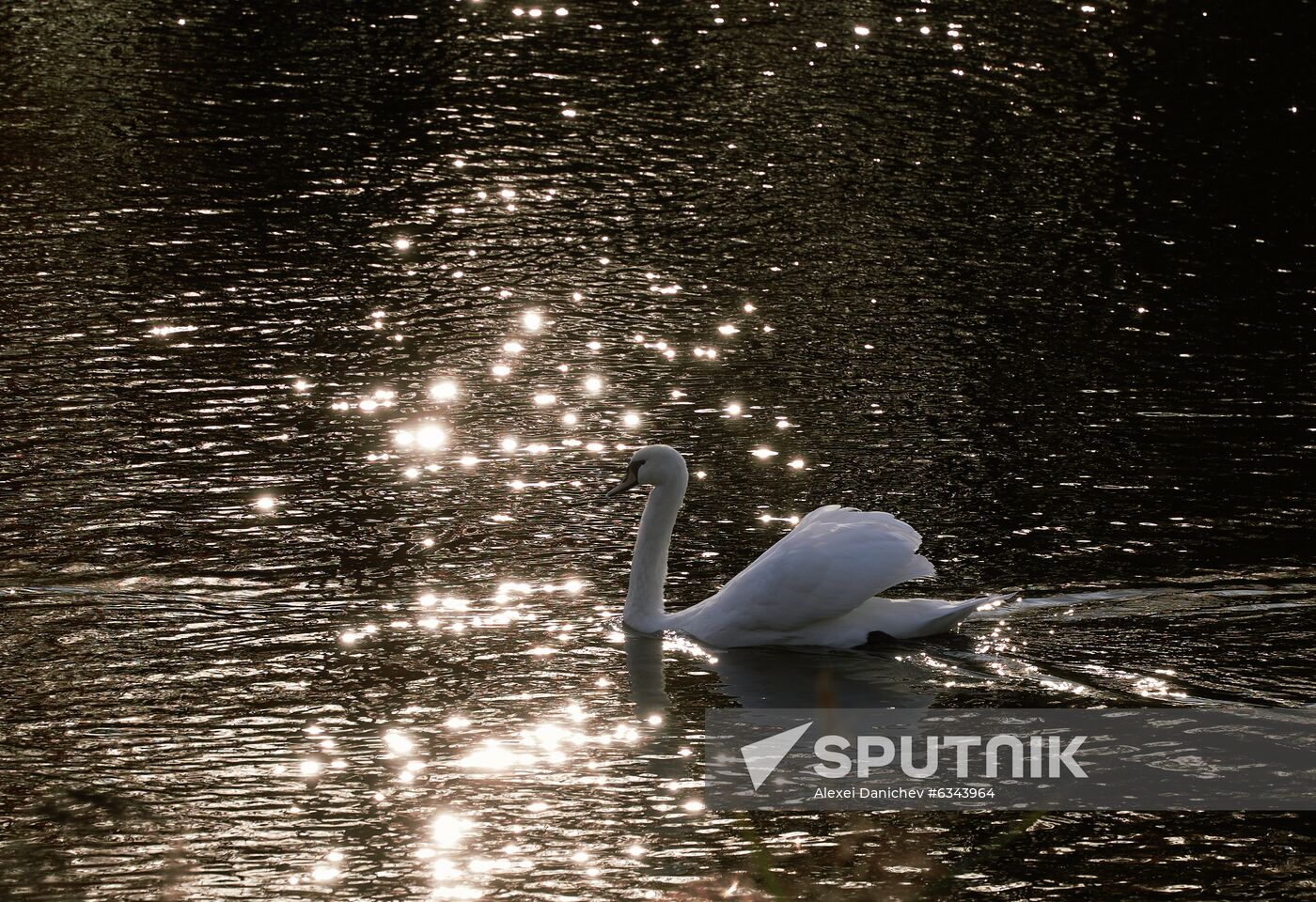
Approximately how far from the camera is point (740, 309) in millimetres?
17750

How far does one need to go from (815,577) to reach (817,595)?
A: 0.35ft

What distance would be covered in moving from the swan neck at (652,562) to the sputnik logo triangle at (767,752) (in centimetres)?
163

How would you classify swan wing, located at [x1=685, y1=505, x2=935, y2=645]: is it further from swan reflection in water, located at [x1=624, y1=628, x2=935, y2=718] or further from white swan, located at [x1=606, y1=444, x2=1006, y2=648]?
swan reflection in water, located at [x1=624, y1=628, x2=935, y2=718]

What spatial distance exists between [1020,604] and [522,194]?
37.7 ft

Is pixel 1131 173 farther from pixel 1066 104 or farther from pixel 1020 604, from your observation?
pixel 1020 604

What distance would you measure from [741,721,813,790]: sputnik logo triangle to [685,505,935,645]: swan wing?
41.0 inches

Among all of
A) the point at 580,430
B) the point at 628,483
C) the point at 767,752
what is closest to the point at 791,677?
the point at 767,752

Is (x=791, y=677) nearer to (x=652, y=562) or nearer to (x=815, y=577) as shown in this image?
(x=815, y=577)

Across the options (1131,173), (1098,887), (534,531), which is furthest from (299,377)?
(1131,173)

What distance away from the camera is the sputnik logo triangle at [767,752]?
933cm

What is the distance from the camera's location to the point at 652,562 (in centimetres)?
1128
